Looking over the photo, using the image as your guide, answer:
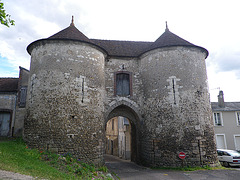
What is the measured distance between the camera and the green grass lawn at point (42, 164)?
5.60 meters

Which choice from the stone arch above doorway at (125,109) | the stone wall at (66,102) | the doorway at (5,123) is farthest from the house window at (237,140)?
the doorway at (5,123)

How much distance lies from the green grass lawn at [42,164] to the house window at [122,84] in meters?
4.85

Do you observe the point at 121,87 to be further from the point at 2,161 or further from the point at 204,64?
the point at 2,161

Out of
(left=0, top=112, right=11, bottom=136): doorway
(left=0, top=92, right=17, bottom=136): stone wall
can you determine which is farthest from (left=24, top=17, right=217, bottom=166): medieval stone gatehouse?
(left=0, top=112, right=11, bottom=136): doorway

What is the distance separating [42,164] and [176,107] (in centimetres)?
732

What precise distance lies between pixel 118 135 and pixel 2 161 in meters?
14.9

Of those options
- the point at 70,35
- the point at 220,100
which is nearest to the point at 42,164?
the point at 70,35

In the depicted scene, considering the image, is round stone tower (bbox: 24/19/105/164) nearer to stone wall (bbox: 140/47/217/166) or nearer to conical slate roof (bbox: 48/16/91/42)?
conical slate roof (bbox: 48/16/91/42)

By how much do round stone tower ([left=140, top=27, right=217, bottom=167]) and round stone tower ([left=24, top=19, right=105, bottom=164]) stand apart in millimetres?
3088

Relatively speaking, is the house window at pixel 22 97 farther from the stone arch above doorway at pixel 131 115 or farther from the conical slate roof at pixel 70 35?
the stone arch above doorway at pixel 131 115

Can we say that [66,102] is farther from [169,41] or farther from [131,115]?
[169,41]

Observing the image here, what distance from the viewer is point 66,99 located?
9109 mm

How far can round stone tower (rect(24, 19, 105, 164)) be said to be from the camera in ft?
28.6

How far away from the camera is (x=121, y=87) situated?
39.3 feet
